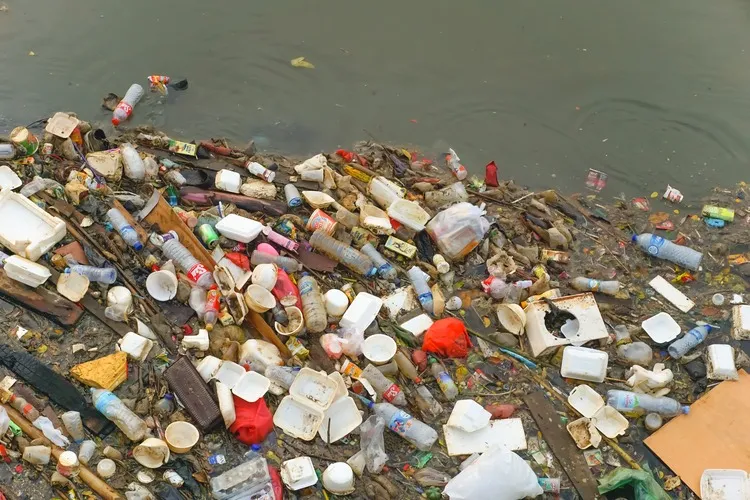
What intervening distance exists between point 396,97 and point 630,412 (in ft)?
12.4

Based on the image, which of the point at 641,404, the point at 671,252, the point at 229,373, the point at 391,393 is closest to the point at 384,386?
the point at 391,393

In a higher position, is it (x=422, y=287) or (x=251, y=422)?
(x=422, y=287)

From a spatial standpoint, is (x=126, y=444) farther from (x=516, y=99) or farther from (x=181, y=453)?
(x=516, y=99)

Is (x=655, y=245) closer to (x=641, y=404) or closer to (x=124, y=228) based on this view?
(x=641, y=404)

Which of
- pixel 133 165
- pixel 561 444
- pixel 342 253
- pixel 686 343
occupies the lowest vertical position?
pixel 561 444

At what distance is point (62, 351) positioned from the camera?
146 inches

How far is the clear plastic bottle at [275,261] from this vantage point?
4.42m

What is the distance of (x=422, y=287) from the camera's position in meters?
4.57

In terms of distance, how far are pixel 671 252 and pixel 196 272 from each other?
12.8 feet

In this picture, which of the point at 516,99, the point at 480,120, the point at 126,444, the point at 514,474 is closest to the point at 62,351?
the point at 126,444

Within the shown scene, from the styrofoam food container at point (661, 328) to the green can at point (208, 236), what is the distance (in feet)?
10.9

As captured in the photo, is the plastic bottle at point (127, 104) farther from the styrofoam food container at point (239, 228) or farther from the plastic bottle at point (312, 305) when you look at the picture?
the plastic bottle at point (312, 305)

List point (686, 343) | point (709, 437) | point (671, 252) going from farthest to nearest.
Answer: point (671, 252)
point (686, 343)
point (709, 437)

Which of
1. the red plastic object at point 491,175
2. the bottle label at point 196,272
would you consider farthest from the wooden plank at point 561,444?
the bottle label at point 196,272
